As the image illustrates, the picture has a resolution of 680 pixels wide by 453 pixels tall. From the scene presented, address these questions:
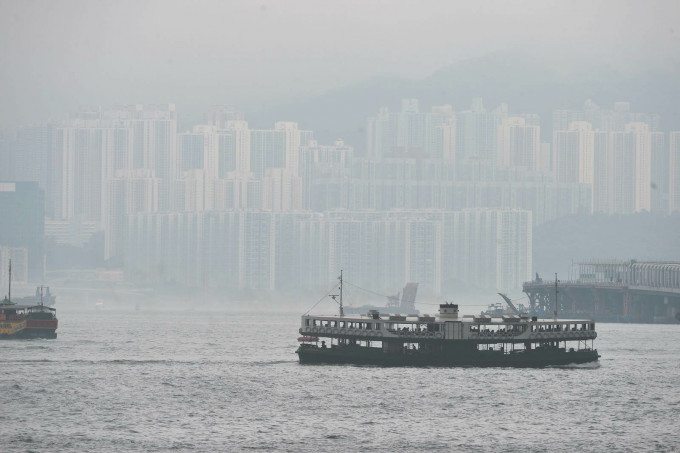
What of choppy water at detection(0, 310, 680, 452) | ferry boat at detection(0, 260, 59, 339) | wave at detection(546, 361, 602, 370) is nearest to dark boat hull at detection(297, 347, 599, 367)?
choppy water at detection(0, 310, 680, 452)

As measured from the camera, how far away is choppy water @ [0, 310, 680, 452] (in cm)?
6706

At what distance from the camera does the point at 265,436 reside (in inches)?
2680

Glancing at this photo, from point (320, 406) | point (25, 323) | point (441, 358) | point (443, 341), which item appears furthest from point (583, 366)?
point (25, 323)

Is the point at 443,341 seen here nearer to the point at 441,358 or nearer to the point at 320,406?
the point at 441,358

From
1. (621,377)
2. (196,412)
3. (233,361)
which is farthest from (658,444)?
(233,361)

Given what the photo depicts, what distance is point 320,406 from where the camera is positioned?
3073 inches

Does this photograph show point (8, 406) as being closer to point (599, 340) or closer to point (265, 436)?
point (265, 436)

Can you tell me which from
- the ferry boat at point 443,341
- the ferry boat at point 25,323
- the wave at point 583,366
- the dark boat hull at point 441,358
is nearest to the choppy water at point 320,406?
the wave at point 583,366

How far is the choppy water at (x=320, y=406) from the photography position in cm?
6706

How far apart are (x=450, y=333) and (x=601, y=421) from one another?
23611 millimetres

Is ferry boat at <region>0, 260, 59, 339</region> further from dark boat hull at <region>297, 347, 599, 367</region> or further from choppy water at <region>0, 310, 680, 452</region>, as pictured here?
dark boat hull at <region>297, 347, 599, 367</region>

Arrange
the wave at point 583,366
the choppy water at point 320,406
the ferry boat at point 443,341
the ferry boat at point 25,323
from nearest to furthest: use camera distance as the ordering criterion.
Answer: the choppy water at point 320,406, the ferry boat at point 443,341, the wave at point 583,366, the ferry boat at point 25,323

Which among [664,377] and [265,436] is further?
[664,377]

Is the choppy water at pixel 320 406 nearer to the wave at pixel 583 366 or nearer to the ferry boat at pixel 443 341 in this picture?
the wave at pixel 583 366
